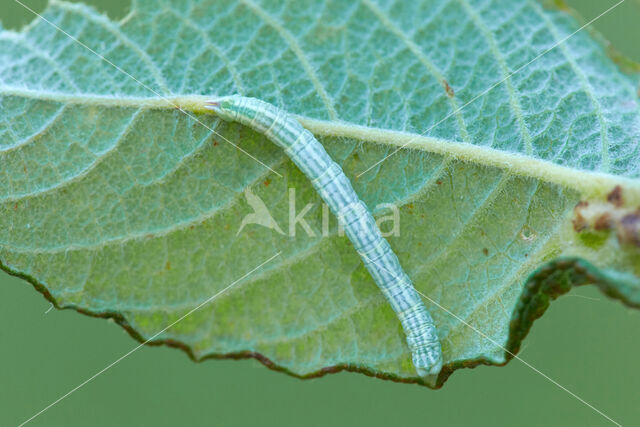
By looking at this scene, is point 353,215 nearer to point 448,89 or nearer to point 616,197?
point 448,89

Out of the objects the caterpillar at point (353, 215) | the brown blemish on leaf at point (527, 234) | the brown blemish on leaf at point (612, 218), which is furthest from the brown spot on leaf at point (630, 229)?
the caterpillar at point (353, 215)

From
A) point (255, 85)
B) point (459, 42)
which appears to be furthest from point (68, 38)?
point (459, 42)

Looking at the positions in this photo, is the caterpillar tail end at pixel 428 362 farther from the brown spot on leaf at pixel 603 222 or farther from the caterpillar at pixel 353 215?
the brown spot on leaf at pixel 603 222

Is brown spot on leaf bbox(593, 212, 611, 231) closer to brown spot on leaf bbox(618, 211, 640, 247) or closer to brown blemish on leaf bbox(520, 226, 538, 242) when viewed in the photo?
brown spot on leaf bbox(618, 211, 640, 247)

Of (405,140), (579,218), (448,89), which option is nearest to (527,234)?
(579,218)

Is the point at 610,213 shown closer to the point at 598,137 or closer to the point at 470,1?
the point at 598,137

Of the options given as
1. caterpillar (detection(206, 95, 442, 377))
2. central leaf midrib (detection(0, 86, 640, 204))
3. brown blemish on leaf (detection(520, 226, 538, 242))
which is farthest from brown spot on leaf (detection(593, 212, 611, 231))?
caterpillar (detection(206, 95, 442, 377))
